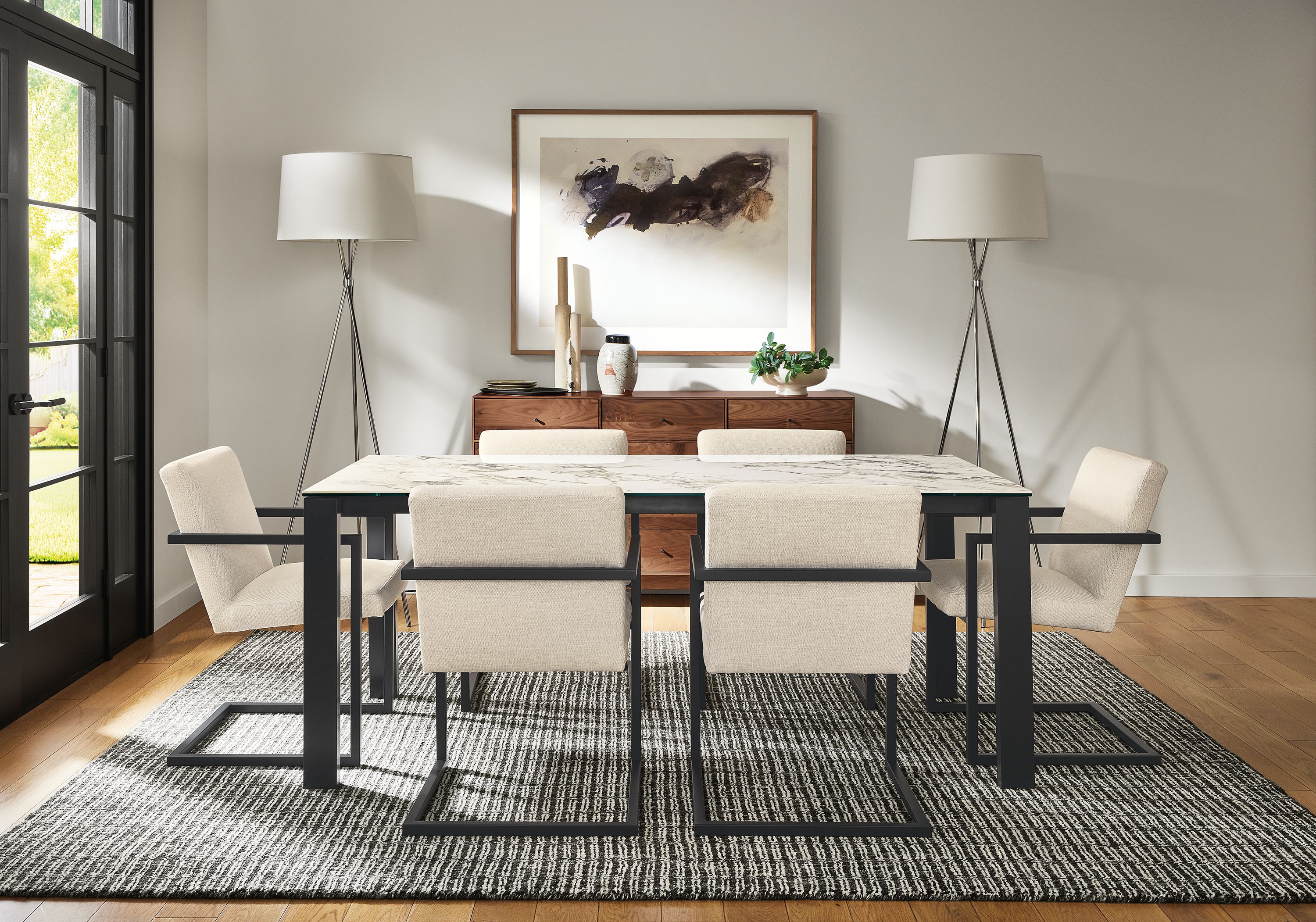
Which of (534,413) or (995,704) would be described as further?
(534,413)

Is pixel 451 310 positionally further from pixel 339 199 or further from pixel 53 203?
pixel 53 203

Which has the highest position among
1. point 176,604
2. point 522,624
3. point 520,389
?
point 520,389

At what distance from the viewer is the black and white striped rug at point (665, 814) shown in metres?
2.25

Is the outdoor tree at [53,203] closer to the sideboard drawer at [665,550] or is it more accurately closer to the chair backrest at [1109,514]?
the sideboard drawer at [665,550]

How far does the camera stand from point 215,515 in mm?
2865

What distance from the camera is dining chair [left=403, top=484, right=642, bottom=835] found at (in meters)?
2.42

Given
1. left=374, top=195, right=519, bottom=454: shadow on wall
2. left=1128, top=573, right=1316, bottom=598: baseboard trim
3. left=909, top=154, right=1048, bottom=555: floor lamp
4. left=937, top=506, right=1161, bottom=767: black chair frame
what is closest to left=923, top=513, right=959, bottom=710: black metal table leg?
left=937, top=506, right=1161, bottom=767: black chair frame

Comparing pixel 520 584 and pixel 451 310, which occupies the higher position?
pixel 451 310

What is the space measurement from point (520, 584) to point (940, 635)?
1.52 metres

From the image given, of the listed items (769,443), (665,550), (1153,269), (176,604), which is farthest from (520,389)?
(1153,269)

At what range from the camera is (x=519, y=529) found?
243cm

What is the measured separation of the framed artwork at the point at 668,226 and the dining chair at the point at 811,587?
246cm

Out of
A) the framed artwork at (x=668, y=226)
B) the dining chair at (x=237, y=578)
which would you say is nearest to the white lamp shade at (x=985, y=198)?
the framed artwork at (x=668, y=226)

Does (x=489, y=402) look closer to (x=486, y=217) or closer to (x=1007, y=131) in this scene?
(x=486, y=217)
